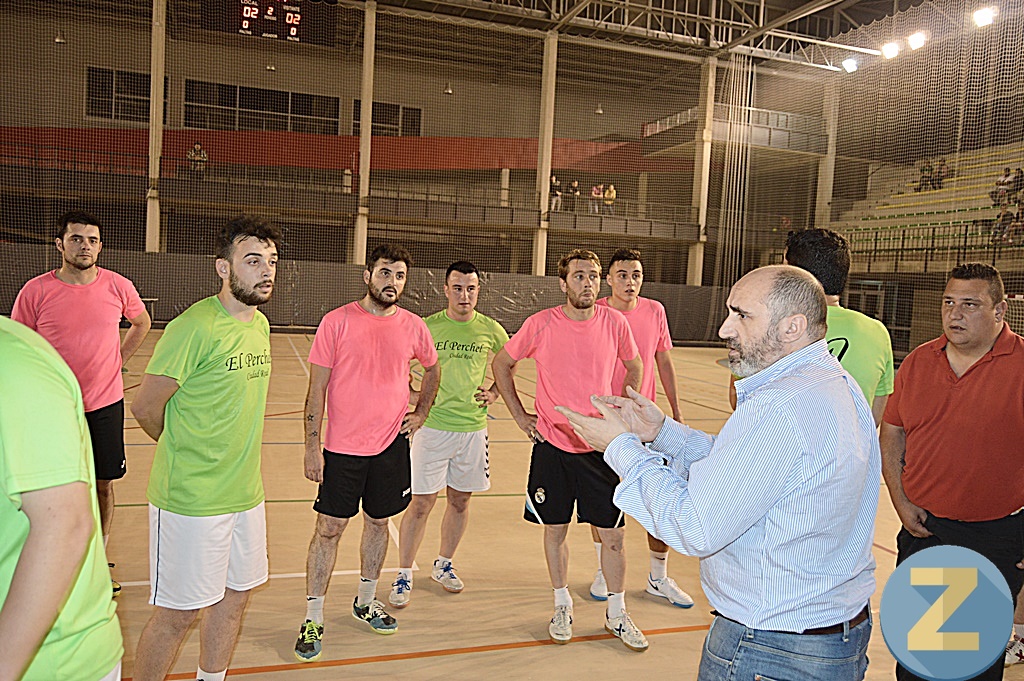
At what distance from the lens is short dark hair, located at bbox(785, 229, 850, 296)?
3109 mm

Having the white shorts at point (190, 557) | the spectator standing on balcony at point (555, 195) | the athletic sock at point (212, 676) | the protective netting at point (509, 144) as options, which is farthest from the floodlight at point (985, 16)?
the athletic sock at point (212, 676)

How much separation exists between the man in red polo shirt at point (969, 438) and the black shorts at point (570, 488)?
1469mm

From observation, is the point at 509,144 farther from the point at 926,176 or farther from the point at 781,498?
the point at 781,498

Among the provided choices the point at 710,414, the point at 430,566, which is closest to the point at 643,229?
the point at 710,414

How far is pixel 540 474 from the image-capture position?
14.6ft

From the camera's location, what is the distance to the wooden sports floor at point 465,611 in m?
3.90

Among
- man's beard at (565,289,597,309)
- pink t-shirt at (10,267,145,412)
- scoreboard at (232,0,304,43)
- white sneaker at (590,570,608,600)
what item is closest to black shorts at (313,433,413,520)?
man's beard at (565,289,597,309)

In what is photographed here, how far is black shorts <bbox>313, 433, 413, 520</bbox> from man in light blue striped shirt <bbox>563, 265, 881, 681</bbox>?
2.31 m

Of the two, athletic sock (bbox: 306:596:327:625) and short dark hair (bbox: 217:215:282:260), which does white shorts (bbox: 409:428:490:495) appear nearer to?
athletic sock (bbox: 306:596:327:625)

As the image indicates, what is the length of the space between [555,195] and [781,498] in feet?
78.7

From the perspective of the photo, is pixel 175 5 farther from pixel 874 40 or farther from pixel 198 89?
pixel 874 40

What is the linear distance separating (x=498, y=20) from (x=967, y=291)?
75.9ft

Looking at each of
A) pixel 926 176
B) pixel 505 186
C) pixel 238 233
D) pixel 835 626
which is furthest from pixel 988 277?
pixel 505 186

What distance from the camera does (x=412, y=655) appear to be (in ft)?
13.1
